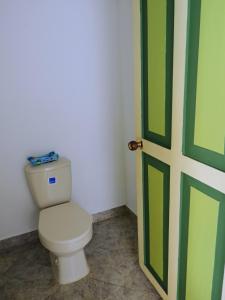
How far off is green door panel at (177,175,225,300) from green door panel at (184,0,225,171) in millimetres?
157

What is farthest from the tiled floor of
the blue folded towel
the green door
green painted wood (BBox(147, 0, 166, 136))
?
green painted wood (BBox(147, 0, 166, 136))

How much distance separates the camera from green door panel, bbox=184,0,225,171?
81 centimetres

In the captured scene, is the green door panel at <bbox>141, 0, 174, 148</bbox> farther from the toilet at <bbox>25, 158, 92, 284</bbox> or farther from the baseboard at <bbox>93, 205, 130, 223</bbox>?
the baseboard at <bbox>93, 205, 130, 223</bbox>

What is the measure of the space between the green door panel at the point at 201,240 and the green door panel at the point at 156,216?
139 mm

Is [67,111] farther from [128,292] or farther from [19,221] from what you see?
[128,292]

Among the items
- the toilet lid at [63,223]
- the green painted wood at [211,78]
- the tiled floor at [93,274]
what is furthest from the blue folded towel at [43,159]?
the green painted wood at [211,78]

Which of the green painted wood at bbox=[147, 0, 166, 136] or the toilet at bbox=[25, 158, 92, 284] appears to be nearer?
the green painted wood at bbox=[147, 0, 166, 136]

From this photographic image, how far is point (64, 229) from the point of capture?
1.53m

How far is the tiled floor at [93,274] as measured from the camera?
1555 mm

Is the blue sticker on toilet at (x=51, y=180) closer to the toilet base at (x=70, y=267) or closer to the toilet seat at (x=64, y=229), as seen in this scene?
the toilet seat at (x=64, y=229)

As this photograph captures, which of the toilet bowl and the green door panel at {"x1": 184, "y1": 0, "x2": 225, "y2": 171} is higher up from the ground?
the green door panel at {"x1": 184, "y1": 0, "x2": 225, "y2": 171}

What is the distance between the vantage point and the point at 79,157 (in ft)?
6.76

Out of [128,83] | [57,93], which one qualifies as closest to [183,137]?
[128,83]

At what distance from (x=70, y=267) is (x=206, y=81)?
56.7 inches
